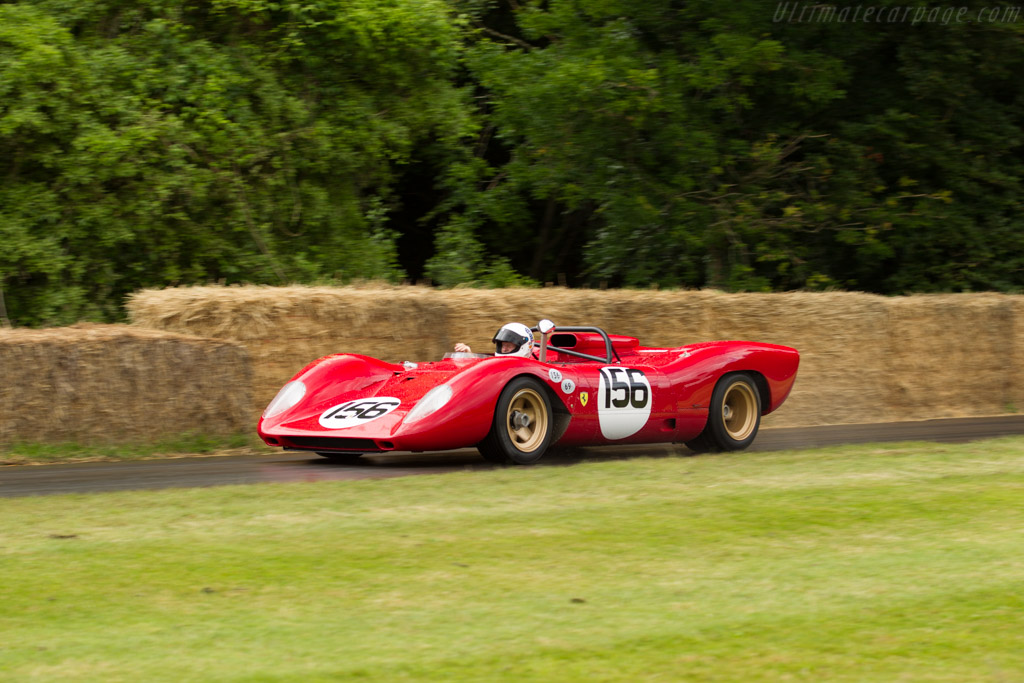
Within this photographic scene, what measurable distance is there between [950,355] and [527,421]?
865 cm

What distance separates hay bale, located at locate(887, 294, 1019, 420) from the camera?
15430mm

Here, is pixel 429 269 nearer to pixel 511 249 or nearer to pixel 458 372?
pixel 511 249

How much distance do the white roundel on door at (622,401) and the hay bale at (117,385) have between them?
3239 mm

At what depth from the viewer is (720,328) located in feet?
46.4

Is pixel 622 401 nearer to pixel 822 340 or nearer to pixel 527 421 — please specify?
pixel 527 421

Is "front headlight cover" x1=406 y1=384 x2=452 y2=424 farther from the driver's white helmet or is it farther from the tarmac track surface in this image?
the driver's white helmet

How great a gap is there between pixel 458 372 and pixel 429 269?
1091cm

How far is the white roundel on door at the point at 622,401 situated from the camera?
9883 millimetres

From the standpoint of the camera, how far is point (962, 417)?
1563cm

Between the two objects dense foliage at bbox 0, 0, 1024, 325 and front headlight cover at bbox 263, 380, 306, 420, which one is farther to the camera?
dense foliage at bbox 0, 0, 1024, 325

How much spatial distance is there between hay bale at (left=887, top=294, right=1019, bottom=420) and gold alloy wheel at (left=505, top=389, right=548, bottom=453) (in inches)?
291

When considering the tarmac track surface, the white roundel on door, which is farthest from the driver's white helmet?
the tarmac track surface

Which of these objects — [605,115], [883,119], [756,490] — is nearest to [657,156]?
[605,115]

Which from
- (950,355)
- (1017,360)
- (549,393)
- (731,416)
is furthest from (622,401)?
(1017,360)
